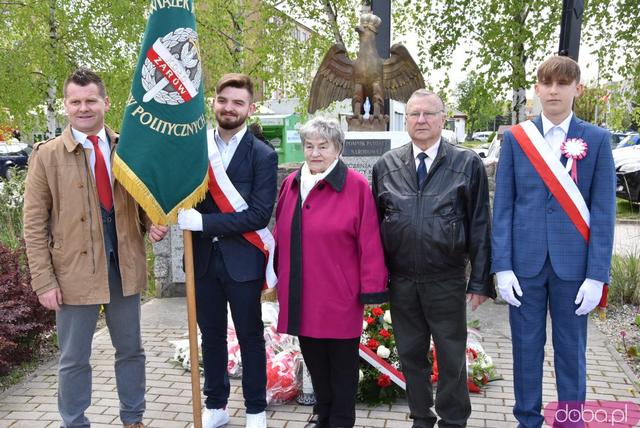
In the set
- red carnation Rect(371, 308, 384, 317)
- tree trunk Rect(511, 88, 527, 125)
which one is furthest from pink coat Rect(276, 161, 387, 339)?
tree trunk Rect(511, 88, 527, 125)

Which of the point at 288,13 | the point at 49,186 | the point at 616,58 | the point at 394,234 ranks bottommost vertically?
the point at 394,234

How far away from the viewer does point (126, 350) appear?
3.06m

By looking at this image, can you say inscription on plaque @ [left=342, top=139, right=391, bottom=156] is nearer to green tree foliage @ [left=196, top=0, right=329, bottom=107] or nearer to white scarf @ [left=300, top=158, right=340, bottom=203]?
white scarf @ [left=300, top=158, right=340, bottom=203]

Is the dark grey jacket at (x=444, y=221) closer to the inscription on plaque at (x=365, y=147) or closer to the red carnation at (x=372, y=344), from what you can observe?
the red carnation at (x=372, y=344)

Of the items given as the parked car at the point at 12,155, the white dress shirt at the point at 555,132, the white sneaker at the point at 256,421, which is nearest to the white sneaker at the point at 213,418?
the white sneaker at the point at 256,421

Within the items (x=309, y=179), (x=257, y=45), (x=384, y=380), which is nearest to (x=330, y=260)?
(x=309, y=179)

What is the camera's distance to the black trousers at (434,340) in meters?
2.84

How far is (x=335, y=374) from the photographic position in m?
2.99

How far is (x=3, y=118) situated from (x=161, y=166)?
10.5 metres

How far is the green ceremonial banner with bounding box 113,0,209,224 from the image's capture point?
2816 mm

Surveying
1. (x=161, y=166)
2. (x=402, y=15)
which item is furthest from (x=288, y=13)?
(x=161, y=166)

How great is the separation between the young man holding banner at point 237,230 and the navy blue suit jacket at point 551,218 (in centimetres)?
121

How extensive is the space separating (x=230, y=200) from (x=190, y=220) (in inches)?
9.4

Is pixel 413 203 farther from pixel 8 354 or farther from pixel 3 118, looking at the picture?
pixel 3 118
